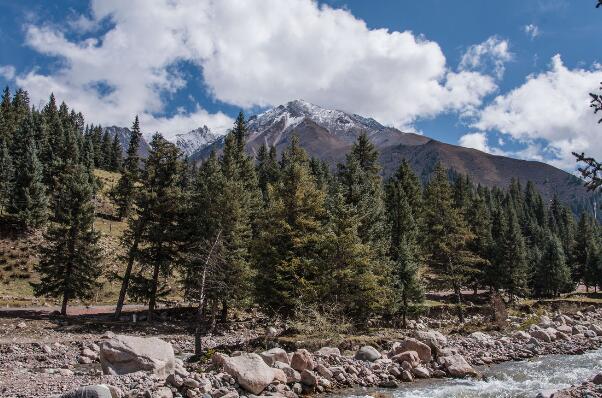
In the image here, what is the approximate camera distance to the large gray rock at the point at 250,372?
17.0 metres

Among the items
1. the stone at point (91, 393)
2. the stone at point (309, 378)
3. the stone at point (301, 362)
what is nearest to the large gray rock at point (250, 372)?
the stone at point (309, 378)

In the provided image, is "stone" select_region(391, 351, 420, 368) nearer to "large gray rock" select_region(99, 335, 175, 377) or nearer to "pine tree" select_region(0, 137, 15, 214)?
"large gray rock" select_region(99, 335, 175, 377)

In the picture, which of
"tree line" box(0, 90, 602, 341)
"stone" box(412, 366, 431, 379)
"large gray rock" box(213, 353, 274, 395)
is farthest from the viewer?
"tree line" box(0, 90, 602, 341)

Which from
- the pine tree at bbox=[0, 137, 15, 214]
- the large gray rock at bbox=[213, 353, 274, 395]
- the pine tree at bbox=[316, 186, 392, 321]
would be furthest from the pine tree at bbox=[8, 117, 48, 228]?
the large gray rock at bbox=[213, 353, 274, 395]

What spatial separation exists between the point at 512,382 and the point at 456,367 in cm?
237

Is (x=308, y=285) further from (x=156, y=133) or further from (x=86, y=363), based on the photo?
(x=156, y=133)

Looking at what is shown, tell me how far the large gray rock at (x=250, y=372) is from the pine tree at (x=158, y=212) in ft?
70.1

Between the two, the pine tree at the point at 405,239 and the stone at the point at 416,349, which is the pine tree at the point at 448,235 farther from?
the stone at the point at 416,349

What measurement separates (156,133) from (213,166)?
603cm

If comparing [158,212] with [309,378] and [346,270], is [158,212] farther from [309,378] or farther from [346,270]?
[309,378]

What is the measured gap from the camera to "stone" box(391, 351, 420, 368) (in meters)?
21.8

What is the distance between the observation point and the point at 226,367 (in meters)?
17.8

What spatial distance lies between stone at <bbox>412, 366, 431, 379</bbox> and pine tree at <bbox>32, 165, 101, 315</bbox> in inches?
1158

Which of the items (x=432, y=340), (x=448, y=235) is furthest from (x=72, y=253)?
(x=448, y=235)
